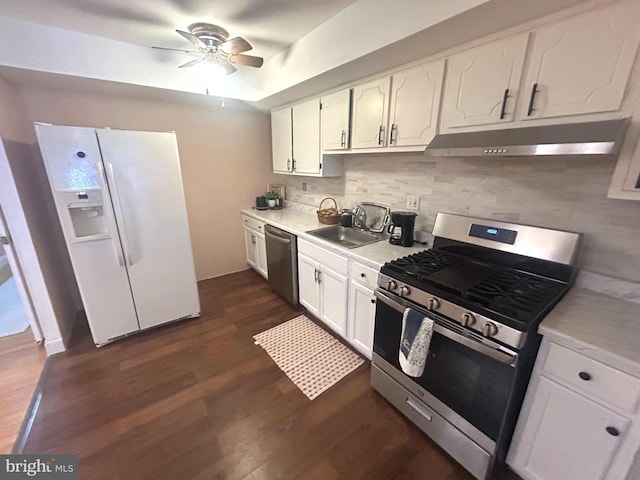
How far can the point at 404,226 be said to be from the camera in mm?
2051

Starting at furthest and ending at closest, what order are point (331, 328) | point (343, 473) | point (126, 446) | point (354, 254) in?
1. point (331, 328)
2. point (354, 254)
3. point (126, 446)
4. point (343, 473)

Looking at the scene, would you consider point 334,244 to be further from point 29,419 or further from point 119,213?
point 29,419

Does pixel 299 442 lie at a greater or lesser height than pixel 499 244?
lesser

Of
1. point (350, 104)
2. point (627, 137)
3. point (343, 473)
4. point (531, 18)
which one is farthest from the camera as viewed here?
point (350, 104)

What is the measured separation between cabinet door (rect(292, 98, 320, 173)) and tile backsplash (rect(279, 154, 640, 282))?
0.60 metres

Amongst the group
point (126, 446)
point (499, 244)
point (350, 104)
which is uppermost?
point (350, 104)

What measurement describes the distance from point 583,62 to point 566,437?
161 centimetres

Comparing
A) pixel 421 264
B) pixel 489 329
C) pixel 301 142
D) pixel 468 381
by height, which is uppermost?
pixel 301 142

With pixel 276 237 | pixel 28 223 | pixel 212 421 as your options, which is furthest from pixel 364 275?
pixel 28 223

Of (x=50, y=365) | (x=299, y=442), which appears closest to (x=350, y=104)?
(x=299, y=442)

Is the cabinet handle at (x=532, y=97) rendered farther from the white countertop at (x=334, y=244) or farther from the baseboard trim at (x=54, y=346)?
the baseboard trim at (x=54, y=346)

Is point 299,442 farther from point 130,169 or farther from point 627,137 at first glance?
point 130,169

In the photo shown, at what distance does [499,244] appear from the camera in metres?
1.60

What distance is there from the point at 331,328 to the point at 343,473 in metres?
1.11
